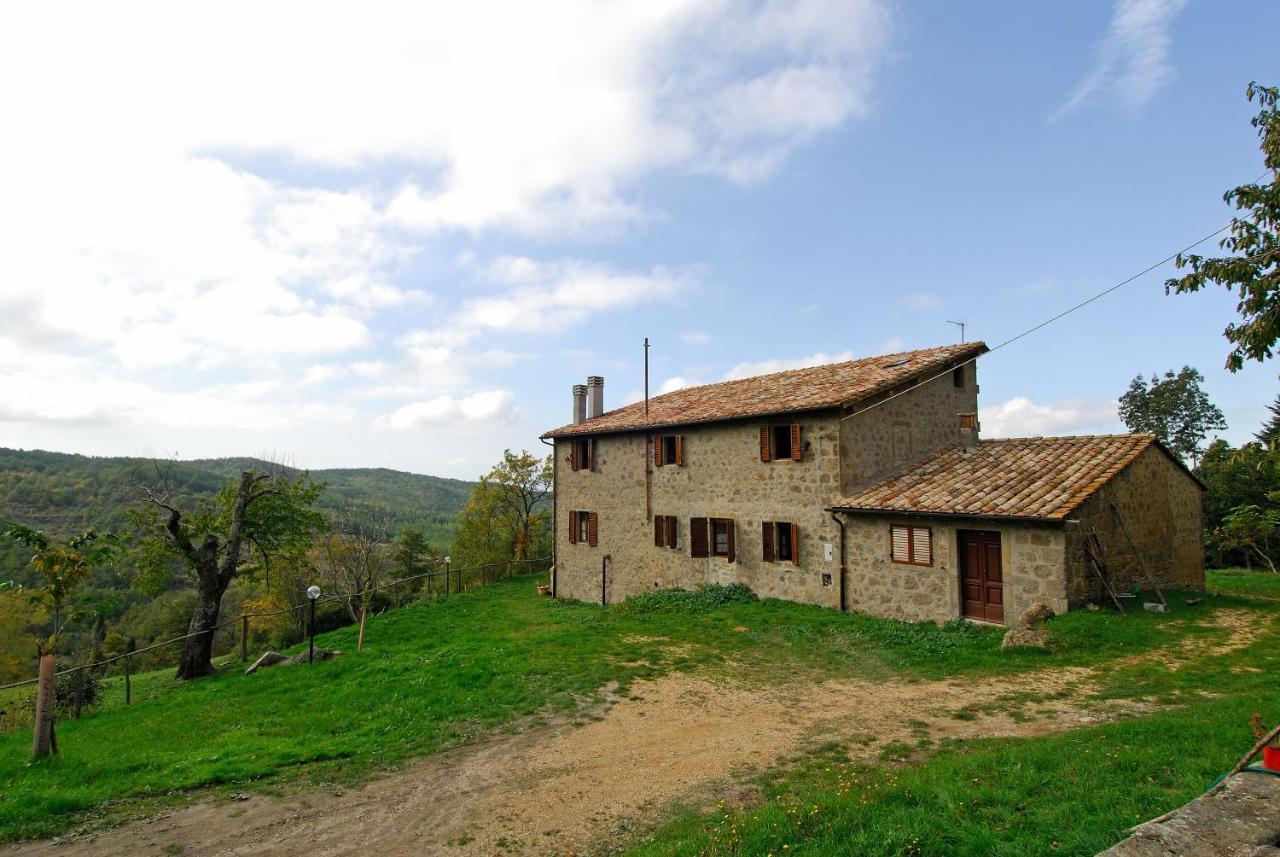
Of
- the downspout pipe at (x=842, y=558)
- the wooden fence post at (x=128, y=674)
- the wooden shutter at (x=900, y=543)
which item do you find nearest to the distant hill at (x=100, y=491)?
the wooden fence post at (x=128, y=674)

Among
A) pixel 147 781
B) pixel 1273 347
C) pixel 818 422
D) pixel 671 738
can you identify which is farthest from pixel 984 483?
pixel 147 781

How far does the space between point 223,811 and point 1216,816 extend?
886cm

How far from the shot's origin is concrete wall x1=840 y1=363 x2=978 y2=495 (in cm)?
1656

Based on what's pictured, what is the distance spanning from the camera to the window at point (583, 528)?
24.3m

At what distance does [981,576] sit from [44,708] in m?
16.7

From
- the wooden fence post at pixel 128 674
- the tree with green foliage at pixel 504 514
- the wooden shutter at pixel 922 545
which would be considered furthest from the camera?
the tree with green foliage at pixel 504 514

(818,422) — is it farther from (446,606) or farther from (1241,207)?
(446,606)

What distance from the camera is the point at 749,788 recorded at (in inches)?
266

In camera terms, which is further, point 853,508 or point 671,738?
point 853,508

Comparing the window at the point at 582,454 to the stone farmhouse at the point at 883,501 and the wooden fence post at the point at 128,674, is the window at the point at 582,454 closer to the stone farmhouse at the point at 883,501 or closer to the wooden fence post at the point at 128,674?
the stone farmhouse at the point at 883,501

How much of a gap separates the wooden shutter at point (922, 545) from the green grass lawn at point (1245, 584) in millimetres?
9024

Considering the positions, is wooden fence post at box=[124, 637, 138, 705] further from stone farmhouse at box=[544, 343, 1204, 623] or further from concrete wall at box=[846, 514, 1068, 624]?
concrete wall at box=[846, 514, 1068, 624]

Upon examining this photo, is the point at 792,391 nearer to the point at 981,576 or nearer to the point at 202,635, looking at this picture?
the point at 981,576

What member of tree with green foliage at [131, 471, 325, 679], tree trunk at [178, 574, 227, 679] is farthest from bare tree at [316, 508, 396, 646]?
tree trunk at [178, 574, 227, 679]
